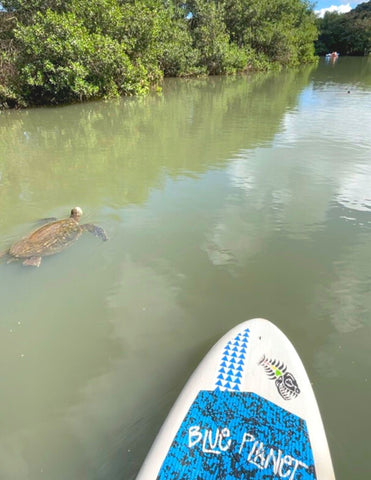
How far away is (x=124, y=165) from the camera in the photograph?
7809 mm

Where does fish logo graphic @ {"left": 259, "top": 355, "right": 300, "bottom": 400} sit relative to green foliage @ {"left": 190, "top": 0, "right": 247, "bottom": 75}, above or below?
below

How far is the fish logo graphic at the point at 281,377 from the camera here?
2.55 meters

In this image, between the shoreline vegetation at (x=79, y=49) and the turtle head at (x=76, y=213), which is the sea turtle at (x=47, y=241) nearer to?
the turtle head at (x=76, y=213)

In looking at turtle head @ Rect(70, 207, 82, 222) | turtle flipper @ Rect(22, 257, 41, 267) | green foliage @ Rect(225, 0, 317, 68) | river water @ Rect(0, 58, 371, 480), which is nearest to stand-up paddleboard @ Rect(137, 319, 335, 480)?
river water @ Rect(0, 58, 371, 480)

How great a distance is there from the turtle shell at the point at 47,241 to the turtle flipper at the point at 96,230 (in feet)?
0.66

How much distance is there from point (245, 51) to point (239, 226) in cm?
3030

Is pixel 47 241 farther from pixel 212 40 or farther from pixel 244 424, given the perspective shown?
pixel 212 40

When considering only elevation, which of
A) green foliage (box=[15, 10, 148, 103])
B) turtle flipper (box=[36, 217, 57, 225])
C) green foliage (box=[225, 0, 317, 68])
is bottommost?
turtle flipper (box=[36, 217, 57, 225])

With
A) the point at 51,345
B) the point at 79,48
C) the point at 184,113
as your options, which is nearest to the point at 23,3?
the point at 79,48

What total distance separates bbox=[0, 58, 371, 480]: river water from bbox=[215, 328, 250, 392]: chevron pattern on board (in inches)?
13.5

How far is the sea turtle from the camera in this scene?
4.26 metres

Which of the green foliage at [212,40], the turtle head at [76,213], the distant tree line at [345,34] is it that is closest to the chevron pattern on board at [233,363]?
the turtle head at [76,213]

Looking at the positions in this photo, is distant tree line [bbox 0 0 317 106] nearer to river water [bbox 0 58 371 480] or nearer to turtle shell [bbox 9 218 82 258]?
river water [bbox 0 58 371 480]

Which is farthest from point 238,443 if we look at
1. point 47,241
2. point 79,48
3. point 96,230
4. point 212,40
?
point 212,40
